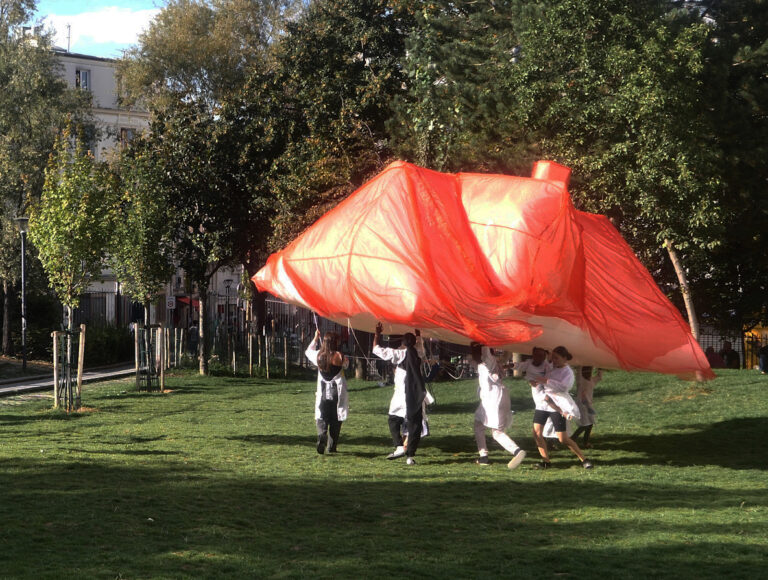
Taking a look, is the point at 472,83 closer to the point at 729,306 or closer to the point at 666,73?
the point at 666,73

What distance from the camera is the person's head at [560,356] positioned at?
49.6ft

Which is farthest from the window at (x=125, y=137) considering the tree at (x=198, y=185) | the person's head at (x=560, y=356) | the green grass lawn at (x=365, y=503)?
the person's head at (x=560, y=356)

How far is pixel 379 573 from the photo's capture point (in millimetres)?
8523

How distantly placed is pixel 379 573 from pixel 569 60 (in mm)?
18901

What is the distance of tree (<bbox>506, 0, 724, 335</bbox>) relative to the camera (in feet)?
76.7

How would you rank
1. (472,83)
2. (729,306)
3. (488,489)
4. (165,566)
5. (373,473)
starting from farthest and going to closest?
(729,306) → (472,83) → (373,473) → (488,489) → (165,566)

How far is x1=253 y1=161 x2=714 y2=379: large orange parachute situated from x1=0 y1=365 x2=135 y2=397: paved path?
18.4 m

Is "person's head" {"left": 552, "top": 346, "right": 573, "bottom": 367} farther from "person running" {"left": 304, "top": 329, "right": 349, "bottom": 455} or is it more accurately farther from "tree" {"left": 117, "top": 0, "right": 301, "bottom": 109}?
"tree" {"left": 117, "top": 0, "right": 301, "bottom": 109}

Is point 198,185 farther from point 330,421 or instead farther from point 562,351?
point 562,351

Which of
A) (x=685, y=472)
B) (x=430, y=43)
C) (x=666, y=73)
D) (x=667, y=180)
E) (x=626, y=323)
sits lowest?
(x=685, y=472)

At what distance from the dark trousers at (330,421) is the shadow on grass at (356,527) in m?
2.64

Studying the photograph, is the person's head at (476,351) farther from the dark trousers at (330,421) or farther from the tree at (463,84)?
the tree at (463,84)

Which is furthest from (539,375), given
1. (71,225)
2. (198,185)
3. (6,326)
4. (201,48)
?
(201,48)

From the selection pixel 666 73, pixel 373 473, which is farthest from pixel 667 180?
pixel 373 473
